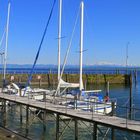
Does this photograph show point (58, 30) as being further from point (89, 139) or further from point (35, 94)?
point (89, 139)

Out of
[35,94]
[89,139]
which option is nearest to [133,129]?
[89,139]

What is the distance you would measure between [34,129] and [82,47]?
1050 cm

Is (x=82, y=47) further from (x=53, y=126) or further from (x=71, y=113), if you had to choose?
(x=71, y=113)

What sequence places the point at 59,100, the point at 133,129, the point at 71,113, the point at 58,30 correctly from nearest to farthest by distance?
1. the point at 133,129
2. the point at 71,113
3. the point at 59,100
4. the point at 58,30

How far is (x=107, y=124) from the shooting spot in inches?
810

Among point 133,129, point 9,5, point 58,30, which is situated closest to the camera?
point 133,129

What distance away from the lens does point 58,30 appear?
4444 cm

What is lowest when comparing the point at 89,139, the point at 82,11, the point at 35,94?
the point at 89,139

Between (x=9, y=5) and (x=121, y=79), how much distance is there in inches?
2178

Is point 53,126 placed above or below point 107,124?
below

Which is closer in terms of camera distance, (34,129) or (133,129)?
(133,129)

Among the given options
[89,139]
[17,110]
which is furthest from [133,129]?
[17,110]

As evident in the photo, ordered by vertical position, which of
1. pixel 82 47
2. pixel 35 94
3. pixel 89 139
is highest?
pixel 82 47

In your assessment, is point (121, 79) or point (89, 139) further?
Answer: point (121, 79)
